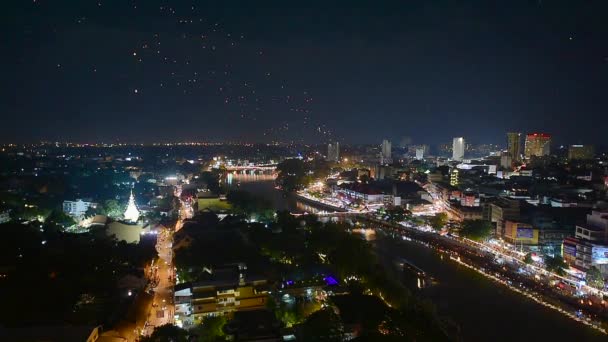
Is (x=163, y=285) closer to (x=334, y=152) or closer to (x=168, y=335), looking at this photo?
(x=168, y=335)

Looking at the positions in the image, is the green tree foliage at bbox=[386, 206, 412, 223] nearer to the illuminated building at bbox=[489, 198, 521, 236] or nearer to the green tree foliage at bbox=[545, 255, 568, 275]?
the illuminated building at bbox=[489, 198, 521, 236]

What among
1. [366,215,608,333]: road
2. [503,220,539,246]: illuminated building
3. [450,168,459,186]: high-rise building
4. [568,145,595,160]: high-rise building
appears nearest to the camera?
[366,215,608,333]: road

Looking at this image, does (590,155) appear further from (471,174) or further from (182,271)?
(182,271)

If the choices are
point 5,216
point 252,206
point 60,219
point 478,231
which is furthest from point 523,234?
point 5,216

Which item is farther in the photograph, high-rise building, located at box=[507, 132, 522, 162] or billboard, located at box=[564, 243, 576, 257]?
high-rise building, located at box=[507, 132, 522, 162]

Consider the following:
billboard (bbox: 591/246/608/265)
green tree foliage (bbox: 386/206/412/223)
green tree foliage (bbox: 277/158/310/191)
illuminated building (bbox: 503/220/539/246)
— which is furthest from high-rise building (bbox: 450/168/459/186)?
billboard (bbox: 591/246/608/265)

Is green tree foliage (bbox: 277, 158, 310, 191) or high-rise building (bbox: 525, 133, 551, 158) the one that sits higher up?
high-rise building (bbox: 525, 133, 551, 158)

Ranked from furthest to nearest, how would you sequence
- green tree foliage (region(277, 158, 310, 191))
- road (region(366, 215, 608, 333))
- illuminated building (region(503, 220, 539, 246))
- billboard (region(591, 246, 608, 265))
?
green tree foliage (region(277, 158, 310, 191)), illuminated building (region(503, 220, 539, 246)), billboard (region(591, 246, 608, 265)), road (region(366, 215, 608, 333))

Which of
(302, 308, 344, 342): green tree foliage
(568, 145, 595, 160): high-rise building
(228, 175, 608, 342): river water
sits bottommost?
(228, 175, 608, 342): river water
